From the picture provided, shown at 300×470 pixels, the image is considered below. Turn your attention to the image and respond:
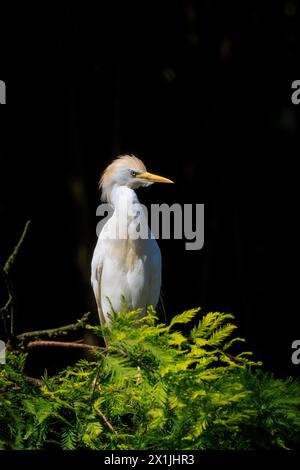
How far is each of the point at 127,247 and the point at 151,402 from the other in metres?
1.35

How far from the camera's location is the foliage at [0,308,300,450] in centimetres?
109

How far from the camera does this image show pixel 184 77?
11.2 ft

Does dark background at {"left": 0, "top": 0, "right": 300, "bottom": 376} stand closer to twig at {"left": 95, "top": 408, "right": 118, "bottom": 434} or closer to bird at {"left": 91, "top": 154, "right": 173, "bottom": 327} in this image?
bird at {"left": 91, "top": 154, "right": 173, "bottom": 327}

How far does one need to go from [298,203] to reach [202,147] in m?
0.56

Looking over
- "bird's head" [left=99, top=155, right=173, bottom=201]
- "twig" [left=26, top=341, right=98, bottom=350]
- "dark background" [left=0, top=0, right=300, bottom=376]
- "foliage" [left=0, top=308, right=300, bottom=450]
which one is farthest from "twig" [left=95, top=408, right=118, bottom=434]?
"dark background" [left=0, top=0, right=300, bottom=376]

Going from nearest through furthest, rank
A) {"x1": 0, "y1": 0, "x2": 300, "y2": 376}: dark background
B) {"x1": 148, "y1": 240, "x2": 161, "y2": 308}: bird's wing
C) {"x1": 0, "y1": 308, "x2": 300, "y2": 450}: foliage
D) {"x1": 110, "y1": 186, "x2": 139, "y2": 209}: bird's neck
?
{"x1": 0, "y1": 308, "x2": 300, "y2": 450}: foliage < {"x1": 110, "y1": 186, "x2": 139, "y2": 209}: bird's neck < {"x1": 148, "y1": 240, "x2": 161, "y2": 308}: bird's wing < {"x1": 0, "y1": 0, "x2": 300, "y2": 376}: dark background

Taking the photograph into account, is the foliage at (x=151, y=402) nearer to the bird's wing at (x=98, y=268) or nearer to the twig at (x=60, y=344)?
the twig at (x=60, y=344)

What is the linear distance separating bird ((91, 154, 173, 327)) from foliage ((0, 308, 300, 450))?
1.22 metres

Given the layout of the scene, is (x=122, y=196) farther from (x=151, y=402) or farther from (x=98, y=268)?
(x=151, y=402)

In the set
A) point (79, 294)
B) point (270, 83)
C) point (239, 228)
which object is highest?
point (270, 83)

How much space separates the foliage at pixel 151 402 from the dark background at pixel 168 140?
1.85m

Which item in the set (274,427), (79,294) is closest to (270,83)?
(79,294)

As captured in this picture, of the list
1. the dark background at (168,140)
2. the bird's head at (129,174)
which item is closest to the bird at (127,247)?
the bird's head at (129,174)

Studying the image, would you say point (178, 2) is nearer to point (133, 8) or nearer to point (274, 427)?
point (133, 8)
